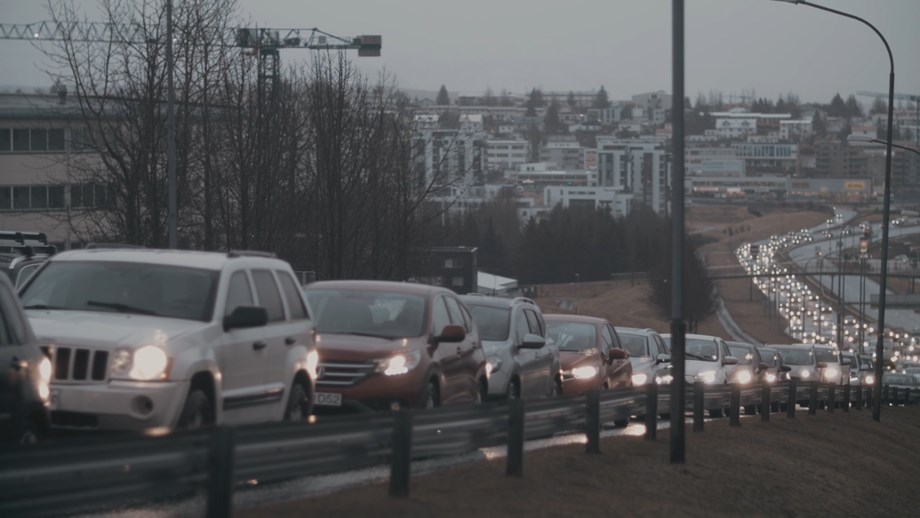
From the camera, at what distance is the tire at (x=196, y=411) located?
1053 centimetres

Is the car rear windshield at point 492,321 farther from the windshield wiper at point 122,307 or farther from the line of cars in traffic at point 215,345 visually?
the windshield wiper at point 122,307

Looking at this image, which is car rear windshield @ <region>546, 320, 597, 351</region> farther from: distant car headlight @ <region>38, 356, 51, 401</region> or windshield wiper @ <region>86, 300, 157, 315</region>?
distant car headlight @ <region>38, 356, 51, 401</region>

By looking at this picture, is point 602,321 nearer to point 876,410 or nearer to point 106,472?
point 876,410

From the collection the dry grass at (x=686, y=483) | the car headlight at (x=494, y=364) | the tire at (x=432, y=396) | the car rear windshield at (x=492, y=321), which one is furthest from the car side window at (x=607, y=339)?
the tire at (x=432, y=396)

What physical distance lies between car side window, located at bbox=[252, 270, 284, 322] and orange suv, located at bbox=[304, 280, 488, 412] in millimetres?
745

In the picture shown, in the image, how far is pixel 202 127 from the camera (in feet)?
124

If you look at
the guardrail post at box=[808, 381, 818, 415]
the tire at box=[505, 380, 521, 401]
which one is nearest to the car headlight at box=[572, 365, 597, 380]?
the tire at box=[505, 380, 521, 401]

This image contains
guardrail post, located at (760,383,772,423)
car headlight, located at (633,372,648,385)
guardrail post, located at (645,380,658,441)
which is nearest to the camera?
guardrail post, located at (645,380,658,441)

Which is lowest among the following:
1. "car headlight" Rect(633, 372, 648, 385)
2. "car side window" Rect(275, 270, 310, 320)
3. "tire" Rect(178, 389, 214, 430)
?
"car headlight" Rect(633, 372, 648, 385)

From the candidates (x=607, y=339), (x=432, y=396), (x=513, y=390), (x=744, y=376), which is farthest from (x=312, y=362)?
(x=744, y=376)

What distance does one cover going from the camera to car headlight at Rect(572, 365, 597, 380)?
880 inches

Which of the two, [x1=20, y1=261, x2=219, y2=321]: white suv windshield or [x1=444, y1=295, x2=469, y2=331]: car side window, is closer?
[x1=20, y1=261, x2=219, y2=321]: white suv windshield

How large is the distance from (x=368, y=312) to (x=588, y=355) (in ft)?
26.4

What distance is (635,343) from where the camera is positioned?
2884 cm
